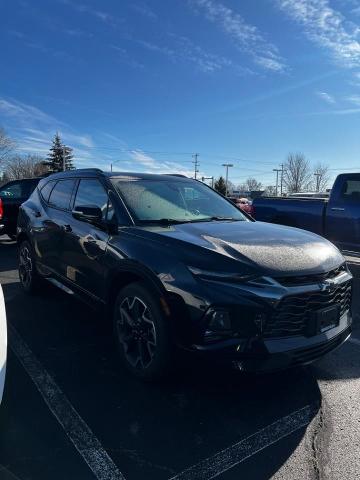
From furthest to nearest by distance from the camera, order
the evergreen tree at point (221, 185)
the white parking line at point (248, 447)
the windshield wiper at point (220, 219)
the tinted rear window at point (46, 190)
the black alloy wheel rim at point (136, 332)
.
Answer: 1. the evergreen tree at point (221, 185)
2. the tinted rear window at point (46, 190)
3. the windshield wiper at point (220, 219)
4. the black alloy wheel rim at point (136, 332)
5. the white parking line at point (248, 447)

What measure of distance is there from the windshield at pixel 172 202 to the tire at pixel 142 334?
751 mm

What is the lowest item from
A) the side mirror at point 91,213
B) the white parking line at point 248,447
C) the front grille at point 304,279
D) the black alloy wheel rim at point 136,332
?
the white parking line at point 248,447

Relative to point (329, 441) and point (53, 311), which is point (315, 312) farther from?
point (53, 311)

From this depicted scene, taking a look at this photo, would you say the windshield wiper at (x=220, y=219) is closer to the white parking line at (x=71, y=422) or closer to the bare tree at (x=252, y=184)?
the white parking line at (x=71, y=422)

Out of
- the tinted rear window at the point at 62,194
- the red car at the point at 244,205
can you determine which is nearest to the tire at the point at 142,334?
the tinted rear window at the point at 62,194

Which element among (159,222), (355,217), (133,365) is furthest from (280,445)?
(355,217)

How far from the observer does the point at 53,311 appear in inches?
205

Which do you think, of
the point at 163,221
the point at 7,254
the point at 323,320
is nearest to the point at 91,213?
the point at 163,221

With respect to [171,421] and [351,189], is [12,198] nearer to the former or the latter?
[351,189]

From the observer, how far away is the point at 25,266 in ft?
19.6

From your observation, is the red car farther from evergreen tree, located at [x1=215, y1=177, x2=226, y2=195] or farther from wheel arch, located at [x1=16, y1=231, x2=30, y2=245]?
evergreen tree, located at [x1=215, y1=177, x2=226, y2=195]

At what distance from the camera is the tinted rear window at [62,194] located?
4.89 m

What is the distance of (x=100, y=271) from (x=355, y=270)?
6409 millimetres

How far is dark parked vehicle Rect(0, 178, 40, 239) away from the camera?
11227 mm
